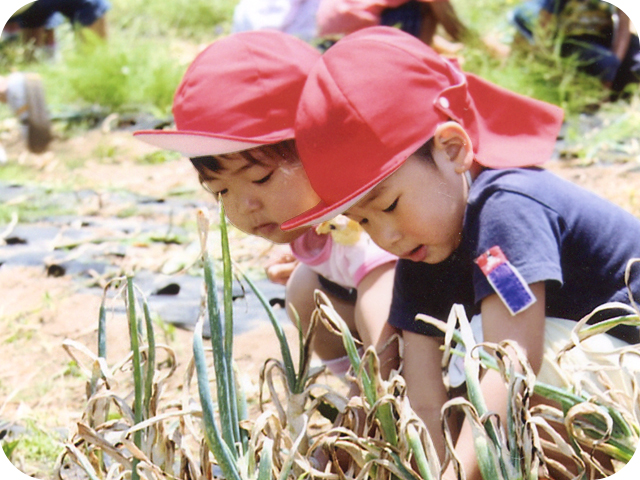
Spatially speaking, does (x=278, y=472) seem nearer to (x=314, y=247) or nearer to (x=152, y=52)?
(x=314, y=247)

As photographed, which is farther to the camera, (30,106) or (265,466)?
(30,106)

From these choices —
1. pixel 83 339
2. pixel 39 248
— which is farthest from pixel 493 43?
pixel 83 339

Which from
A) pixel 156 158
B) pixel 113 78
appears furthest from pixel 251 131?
pixel 113 78

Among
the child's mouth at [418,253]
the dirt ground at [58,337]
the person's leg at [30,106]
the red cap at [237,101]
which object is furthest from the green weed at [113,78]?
the child's mouth at [418,253]

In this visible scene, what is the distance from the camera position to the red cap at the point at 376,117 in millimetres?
974

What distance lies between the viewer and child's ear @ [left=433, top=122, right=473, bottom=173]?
3.26ft

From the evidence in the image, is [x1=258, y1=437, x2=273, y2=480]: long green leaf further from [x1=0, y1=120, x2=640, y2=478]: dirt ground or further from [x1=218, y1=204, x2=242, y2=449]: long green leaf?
[x1=0, y1=120, x2=640, y2=478]: dirt ground

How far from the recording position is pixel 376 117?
3.19ft

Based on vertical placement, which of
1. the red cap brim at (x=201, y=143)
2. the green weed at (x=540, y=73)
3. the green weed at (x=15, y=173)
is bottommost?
the green weed at (x=15, y=173)

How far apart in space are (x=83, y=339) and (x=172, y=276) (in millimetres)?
247

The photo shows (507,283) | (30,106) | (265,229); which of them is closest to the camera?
(507,283)

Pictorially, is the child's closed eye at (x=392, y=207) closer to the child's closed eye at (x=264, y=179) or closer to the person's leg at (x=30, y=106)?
the child's closed eye at (x=264, y=179)

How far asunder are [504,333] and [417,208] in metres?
0.18

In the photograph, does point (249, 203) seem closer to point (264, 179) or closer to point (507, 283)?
point (264, 179)
